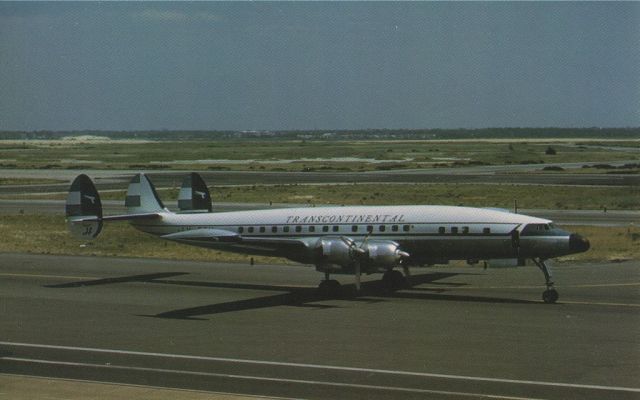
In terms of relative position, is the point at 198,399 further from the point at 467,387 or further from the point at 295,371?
the point at 467,387

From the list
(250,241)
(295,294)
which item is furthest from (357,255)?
(250,241)

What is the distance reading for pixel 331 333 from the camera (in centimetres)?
2959

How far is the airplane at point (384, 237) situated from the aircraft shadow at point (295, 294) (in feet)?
2.93

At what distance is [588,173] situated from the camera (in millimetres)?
121375

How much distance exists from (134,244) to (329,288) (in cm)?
2499

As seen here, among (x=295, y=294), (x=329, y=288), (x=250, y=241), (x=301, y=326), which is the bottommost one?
(x=301, y=326)

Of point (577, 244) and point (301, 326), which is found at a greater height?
point (577, 244)

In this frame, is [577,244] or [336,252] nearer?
[577,244]

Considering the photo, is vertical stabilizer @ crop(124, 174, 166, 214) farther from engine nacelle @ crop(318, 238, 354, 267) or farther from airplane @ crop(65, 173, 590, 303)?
engine nacelle @ crop(318, 238, 354, 267)

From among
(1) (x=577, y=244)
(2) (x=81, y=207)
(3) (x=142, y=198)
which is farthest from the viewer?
(3) (x=142, y=198)

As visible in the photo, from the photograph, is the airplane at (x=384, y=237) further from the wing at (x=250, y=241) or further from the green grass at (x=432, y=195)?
the green grass at (x=432, y=195)

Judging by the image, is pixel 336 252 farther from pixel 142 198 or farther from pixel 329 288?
pixel 142 198

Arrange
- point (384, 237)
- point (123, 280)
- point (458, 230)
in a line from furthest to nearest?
point (123, 280) < point (384, 237) < point (458, 230)

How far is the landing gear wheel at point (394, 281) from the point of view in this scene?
39922 millimetres
